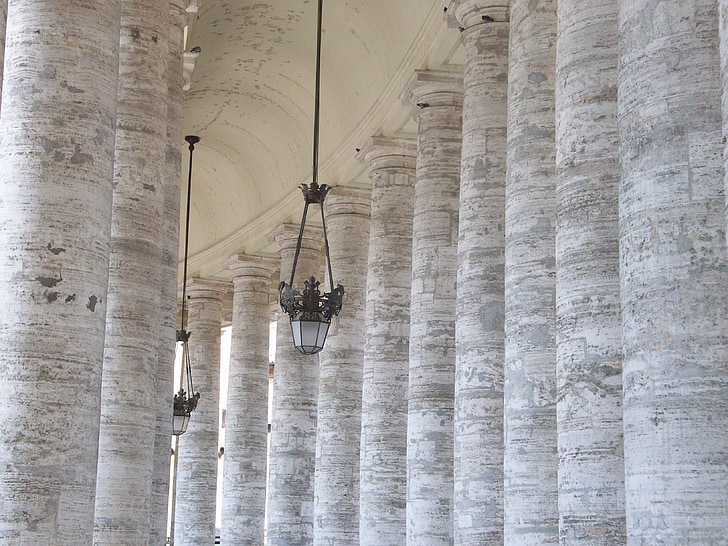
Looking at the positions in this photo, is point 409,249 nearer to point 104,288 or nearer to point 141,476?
point 141,476

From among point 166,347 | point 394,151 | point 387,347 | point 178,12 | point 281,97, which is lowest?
point 166,347

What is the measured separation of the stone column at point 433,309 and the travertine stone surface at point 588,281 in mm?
8050

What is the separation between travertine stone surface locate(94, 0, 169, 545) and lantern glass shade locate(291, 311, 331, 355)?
2.04m

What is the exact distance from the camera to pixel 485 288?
55.6 ft

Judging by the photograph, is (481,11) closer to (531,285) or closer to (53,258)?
(531,285)

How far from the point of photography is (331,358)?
27.2m

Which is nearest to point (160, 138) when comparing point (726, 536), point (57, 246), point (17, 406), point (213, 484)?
point (57, 246)

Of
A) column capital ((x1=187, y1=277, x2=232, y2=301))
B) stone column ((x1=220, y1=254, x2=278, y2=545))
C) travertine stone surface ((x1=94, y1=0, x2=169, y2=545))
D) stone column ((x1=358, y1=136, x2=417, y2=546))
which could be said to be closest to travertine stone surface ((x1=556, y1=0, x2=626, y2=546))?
travertine stone surface ((x1=94, y1=0, x2=169, y2=545))

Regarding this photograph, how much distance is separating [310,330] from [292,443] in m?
14.7

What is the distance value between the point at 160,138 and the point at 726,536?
10.9 metres

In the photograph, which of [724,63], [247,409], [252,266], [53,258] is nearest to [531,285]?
[53,258]

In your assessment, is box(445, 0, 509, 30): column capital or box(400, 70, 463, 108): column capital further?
box(400, 70, 463, 108): column capital

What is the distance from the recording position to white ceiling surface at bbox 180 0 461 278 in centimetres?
2453

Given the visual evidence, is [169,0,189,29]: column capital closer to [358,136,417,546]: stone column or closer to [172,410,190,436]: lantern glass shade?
[358,136,417,546]: stone column
